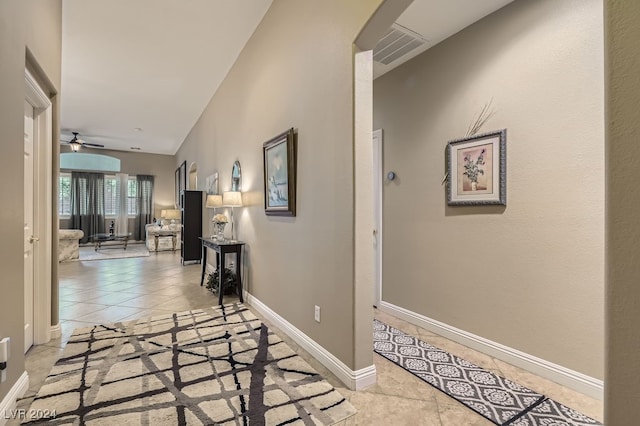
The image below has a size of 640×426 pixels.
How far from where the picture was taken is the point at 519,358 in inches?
85.0

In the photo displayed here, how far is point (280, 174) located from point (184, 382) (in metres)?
1.81

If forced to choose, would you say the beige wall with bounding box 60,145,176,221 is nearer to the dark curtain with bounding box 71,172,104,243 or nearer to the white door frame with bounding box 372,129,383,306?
the dark curtain with bounding box 71,172,104,243

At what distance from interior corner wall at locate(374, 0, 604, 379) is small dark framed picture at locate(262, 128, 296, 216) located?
4.18 feet

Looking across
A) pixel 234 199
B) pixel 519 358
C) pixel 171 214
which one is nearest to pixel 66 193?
pixel 171 214

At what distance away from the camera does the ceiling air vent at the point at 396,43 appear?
2.61m

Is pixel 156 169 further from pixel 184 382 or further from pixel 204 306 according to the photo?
pixel 184 382

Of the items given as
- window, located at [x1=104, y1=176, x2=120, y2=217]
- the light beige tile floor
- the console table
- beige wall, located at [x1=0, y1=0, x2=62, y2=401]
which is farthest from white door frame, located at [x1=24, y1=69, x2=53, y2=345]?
window, located at [x1=104, y1=176, x2=120, y2=217]

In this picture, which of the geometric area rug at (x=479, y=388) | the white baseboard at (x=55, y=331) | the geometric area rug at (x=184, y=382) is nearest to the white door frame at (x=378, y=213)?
the geometric area rug at (x=479, y=388)

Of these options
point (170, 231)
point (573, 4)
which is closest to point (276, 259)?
point (573, 4)

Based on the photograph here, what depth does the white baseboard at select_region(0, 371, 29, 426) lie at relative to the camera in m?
1.50

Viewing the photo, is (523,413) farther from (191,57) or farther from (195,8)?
(191,57)

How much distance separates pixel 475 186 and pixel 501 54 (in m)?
1.04

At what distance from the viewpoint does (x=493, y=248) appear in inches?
93.0

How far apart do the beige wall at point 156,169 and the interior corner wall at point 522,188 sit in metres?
10.0
